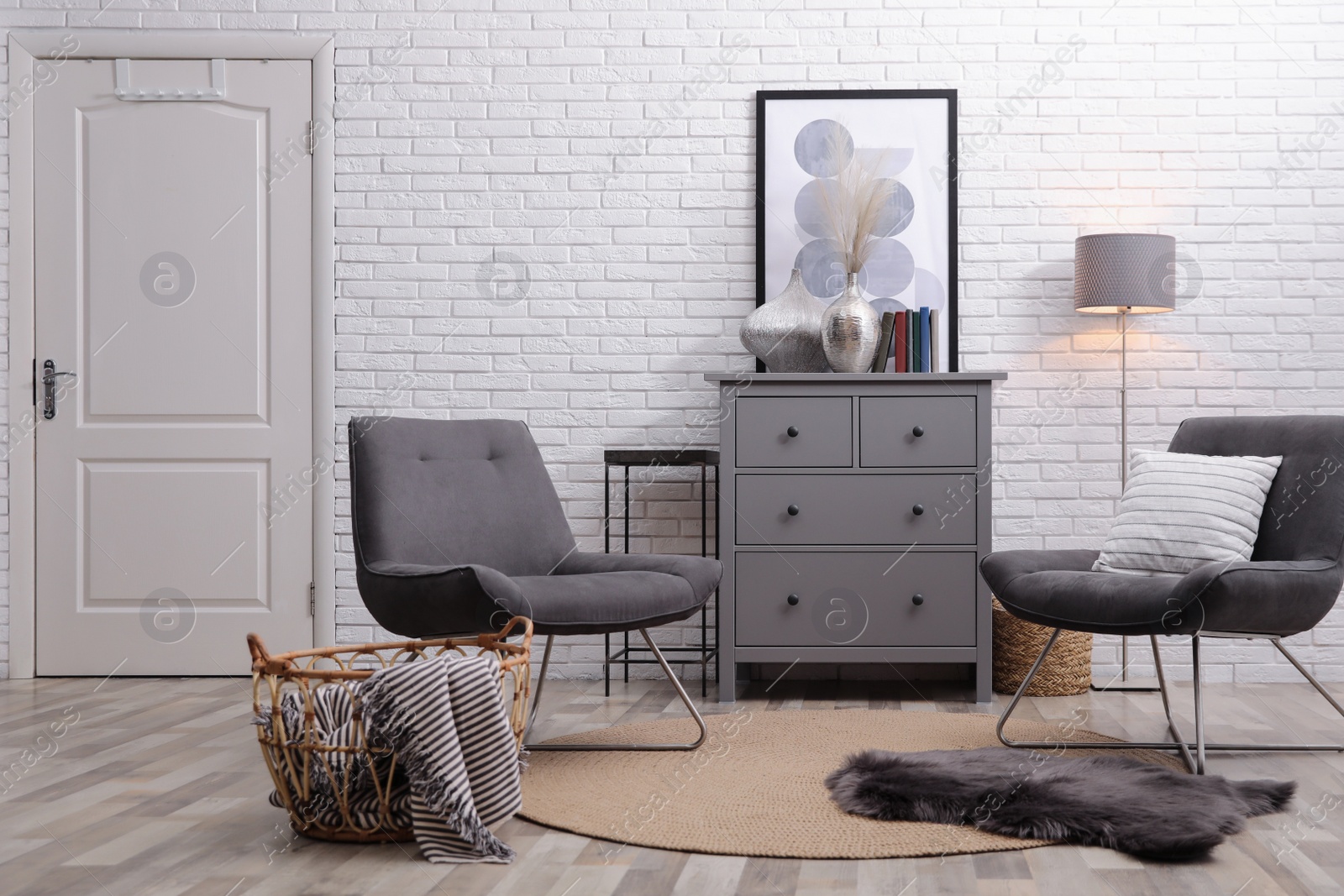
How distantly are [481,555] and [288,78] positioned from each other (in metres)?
1.98

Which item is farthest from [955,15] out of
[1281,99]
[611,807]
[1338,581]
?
[611,807]

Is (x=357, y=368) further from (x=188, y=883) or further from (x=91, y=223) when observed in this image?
(x=188, y=883)

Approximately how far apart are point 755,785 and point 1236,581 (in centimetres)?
106

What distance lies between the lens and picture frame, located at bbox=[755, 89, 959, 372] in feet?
12.0

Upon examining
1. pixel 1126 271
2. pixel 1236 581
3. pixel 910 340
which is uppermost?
pixel 1126 271

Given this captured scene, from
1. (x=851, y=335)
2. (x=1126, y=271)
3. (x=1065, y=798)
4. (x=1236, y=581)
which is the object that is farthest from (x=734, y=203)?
(x=1065, y=798)

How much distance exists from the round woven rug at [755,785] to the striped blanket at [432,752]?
201 mm

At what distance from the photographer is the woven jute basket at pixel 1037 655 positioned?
3.31 meters

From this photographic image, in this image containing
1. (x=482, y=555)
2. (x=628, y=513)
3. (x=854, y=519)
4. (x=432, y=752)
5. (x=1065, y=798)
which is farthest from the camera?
(x=628, y=513)

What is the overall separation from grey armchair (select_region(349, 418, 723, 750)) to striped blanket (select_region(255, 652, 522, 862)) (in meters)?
0.35

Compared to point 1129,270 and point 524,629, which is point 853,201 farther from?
point 524,629

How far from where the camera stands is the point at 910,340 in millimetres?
3408

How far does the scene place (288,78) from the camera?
3.73m

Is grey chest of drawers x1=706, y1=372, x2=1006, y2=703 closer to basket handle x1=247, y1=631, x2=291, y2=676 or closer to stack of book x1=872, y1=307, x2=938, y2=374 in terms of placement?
stack of book x1=872, y1=307, x2=938, y2=374
